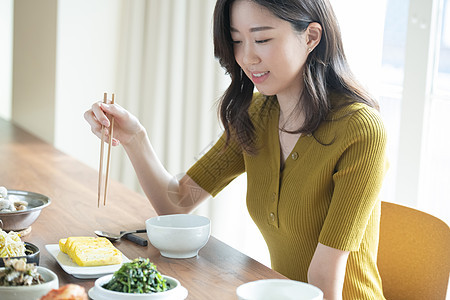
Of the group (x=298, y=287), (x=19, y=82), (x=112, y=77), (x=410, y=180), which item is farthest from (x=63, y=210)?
(x=19, y=82)

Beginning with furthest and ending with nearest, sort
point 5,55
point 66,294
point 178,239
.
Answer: point 5,55 < point 178,239 < point 66,294

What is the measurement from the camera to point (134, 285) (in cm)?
105

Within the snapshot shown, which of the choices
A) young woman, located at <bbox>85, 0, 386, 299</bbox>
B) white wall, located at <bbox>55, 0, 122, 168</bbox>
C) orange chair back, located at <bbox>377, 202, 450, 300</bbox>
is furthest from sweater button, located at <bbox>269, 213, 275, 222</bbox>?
white wall, located at <bbox>55, 0, 122, 168</bbox>

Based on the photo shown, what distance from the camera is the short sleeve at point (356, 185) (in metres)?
1.39

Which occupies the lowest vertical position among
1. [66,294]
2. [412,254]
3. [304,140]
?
[412,254]

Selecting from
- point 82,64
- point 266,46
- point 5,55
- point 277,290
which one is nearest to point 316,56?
point 266,46

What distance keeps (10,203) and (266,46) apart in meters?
0.69

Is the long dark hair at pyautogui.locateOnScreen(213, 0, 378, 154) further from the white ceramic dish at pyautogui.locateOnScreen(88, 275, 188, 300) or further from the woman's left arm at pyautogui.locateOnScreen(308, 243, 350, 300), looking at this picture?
the white ceramic dish at pyautogui.locateOnScreen(88, 275, 188, 300)

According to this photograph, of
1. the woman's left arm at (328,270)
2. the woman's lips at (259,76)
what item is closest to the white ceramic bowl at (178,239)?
the woman's left arm at (328,270)

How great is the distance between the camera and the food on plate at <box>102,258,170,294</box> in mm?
1049

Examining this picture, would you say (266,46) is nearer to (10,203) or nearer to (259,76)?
(259,76)

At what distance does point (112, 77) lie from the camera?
11.3 feet

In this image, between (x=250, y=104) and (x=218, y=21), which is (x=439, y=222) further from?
(x=218, y=21)

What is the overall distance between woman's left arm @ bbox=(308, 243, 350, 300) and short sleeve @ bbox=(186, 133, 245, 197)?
0.50m
